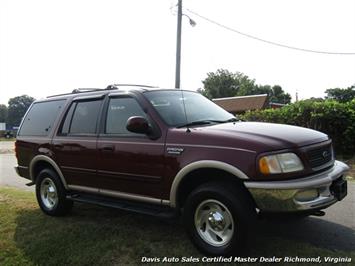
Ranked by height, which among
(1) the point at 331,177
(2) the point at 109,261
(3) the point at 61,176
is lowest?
(2) the point at 109,261

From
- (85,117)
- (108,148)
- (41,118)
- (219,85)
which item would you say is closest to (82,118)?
(85,117)

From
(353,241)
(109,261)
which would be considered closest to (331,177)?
(353,241)

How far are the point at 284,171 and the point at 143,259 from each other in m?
1.77

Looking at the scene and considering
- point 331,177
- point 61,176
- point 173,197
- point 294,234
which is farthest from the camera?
point 61,176

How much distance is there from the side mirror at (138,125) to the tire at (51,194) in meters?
2.06

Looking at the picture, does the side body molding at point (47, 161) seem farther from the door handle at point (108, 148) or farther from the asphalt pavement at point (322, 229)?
the asphalt pavement at point (322, 229)

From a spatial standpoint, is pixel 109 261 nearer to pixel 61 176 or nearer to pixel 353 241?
pixel 61 176

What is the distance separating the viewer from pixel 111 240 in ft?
15.3

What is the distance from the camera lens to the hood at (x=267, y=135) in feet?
12.5

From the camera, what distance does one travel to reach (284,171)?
146 inches

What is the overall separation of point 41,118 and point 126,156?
2.45 m

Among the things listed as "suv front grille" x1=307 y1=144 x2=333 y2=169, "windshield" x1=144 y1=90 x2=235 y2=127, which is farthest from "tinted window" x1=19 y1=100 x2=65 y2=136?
"suv front grille" x1=307 y1=144 x2=333 y2=169

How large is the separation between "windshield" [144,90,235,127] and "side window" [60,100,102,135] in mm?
950

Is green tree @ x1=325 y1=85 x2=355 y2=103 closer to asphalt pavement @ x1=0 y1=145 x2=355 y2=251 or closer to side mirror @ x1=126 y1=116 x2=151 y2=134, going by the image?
asphalt pavement @ x1=0 y1=145 x2=355 y2=251
